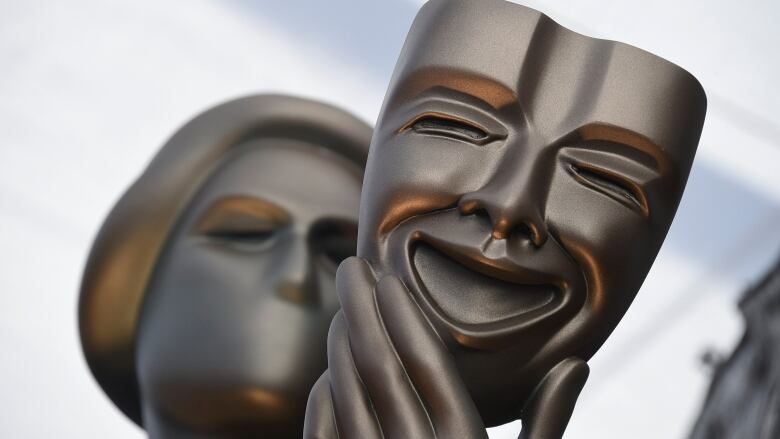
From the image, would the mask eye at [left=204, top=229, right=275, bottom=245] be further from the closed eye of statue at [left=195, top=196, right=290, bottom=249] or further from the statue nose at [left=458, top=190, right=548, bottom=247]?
the statue nose at [left=458, top=190, right=548, bottom=247]

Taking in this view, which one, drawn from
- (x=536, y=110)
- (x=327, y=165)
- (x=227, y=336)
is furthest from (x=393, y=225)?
(x=327, y=165)

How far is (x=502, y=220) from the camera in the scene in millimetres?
1189

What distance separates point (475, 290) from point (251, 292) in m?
0.60

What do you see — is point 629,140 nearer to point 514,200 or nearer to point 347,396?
point 514,200

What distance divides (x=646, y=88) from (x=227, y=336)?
72cm

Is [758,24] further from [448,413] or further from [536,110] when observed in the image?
[448,413]

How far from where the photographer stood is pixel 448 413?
1113 millimetres

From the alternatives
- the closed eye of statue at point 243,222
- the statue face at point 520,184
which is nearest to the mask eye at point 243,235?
the closed eye of statue at point 243,222

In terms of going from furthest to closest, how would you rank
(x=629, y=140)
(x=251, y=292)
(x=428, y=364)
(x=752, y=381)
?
(x=752, y=381) < (x=251, y=292) < (x=629, y=140) < (x=428, y=364)

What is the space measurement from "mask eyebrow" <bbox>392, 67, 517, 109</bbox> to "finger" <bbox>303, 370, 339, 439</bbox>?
32cm

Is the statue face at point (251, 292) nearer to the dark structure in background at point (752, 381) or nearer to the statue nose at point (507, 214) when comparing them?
the statue nose at point (507, 214)

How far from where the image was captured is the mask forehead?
1.26m

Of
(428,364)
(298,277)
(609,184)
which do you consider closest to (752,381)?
(298,277)

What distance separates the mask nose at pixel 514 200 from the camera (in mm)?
1194
